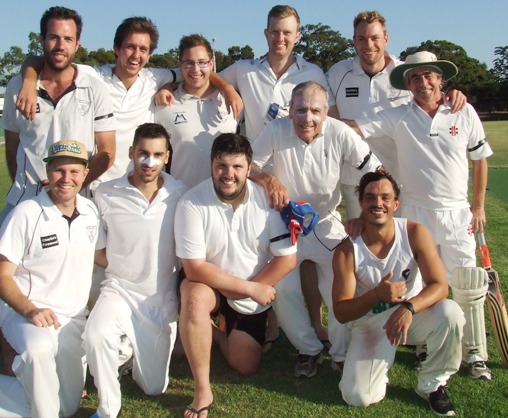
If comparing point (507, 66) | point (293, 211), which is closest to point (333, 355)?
point (293, 211)

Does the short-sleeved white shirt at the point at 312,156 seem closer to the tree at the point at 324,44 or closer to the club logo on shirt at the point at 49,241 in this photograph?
the club logo on shirt at the point at 49,241

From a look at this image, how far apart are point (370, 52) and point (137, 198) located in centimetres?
264

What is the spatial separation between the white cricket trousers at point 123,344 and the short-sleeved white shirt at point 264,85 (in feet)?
6.76

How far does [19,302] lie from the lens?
3.81 m

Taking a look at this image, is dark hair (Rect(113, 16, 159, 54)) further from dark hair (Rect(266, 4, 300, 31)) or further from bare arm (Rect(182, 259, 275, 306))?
bare arm (Rect(182, 259, 275, 306))

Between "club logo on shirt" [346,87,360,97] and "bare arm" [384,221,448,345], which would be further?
"club logo on shirt" [346,87,360,97]

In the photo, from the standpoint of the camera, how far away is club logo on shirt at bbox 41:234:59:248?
3998mm

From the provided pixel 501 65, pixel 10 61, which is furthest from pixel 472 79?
pixel 10 61

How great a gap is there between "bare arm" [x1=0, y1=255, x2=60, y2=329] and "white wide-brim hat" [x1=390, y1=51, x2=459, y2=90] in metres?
3.41

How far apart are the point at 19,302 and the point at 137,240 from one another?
94 cm

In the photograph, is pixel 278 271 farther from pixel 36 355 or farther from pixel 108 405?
pixel 36 355

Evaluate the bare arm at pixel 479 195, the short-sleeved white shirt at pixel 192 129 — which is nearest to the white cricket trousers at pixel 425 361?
the bare arm at pixel 479 195

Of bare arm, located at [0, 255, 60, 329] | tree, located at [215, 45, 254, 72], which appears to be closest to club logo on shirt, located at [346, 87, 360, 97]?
bare arm, located at [0, 255, 60, 329]

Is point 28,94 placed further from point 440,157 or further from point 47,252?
point 440,157
